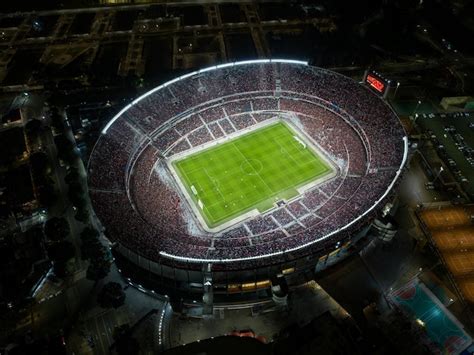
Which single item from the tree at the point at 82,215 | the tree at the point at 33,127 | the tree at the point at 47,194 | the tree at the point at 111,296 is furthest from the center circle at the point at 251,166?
the tree at the point at 33,127

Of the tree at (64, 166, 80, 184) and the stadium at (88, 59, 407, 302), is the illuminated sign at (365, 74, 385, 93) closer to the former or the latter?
the stadium at (88, 59, 407, 302)

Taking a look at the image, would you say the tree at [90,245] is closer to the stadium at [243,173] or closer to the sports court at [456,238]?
the stadium at [243,173]

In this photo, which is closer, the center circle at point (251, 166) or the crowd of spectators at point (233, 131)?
the crowd of spectators at point (233, 131)

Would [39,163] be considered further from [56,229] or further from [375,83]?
[375,83]

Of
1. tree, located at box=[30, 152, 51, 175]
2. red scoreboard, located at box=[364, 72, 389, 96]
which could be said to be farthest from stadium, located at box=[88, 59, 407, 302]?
tree, located at box=[30, 152, 51, 175]

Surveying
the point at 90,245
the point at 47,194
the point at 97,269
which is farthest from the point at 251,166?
the point at 47,194

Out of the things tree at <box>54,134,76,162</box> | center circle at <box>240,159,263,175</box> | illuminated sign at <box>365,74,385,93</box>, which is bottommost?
tree at <box>54,134,76,162</box>
